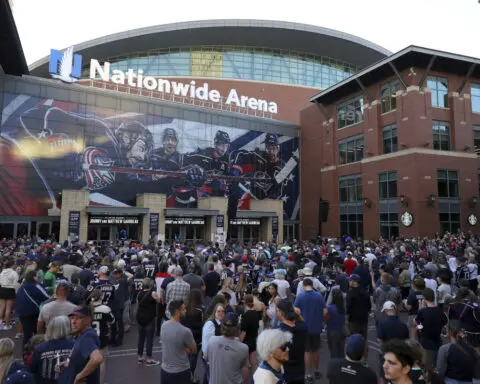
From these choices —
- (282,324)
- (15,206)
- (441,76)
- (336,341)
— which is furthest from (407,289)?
(15,206)

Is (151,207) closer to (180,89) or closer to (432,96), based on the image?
(180,89)

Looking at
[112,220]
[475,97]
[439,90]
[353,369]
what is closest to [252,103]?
[439,90]

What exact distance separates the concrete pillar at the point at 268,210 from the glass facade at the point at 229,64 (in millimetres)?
23385

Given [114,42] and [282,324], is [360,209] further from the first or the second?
[114,42]

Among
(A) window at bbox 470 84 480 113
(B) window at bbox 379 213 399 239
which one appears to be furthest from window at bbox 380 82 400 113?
(B) window at bbox 379 213 399 239

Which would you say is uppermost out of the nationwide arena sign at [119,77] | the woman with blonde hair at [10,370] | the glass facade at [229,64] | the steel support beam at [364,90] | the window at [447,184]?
the glass facade at [229,64]

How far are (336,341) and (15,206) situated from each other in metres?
30.7

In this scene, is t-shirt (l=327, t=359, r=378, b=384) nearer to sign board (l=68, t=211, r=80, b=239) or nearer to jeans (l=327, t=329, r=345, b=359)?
jeans (l=327, t=329, r=345, b=359)

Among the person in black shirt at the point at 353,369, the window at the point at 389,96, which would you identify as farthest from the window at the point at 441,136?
the person in black shirt at the point at 353,369

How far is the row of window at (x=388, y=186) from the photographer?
30.9 meters

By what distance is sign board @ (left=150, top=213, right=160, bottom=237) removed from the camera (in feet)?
111

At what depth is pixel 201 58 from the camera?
56875 mm

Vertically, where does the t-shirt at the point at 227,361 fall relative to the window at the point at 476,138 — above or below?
below

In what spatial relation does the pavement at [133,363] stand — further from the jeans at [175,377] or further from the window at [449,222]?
the window at [449,222]
